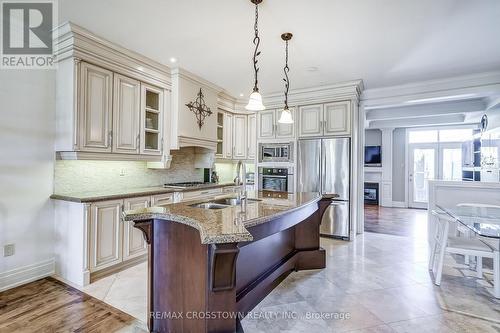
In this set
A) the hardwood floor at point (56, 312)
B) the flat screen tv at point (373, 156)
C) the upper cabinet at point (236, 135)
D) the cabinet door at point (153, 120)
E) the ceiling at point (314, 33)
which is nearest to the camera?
the hardwood floor at point (56, 312)

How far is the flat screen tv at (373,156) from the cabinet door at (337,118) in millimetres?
4643

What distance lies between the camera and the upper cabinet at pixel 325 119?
4.35 meters

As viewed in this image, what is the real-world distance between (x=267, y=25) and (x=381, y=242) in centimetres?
377

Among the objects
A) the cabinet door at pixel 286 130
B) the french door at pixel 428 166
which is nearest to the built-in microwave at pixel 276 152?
the cabinet door at pixel 286 130

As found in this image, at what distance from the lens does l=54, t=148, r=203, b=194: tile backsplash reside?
9.98ft

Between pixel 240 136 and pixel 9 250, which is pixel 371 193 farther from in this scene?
pixel 9 250

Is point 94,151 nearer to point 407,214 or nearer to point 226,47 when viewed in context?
point 226,47

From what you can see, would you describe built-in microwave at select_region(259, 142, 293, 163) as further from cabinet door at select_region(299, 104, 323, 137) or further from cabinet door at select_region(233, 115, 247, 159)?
cabinet door at select_region(233, 115, 247, 159)

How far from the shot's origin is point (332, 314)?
222 cm

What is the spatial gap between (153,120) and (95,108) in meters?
0.92

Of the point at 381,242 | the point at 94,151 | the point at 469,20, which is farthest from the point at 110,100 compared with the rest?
the point at 381,242

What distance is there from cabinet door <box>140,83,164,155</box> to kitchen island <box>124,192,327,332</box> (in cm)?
181

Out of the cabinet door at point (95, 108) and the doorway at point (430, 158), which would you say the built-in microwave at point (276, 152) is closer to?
the cabinet door at point (95, 108)

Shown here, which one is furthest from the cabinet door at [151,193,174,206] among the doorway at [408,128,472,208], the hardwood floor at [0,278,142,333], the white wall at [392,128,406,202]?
the doorway at [408,128,472,208]
